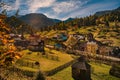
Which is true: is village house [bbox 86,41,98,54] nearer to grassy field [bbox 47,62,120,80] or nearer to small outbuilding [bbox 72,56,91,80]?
grassy field [bbox 47,62,120,80]

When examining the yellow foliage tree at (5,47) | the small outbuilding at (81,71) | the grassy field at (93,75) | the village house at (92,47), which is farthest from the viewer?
the village house at (92,47)

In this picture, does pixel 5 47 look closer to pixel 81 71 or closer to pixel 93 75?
pixel 81 71

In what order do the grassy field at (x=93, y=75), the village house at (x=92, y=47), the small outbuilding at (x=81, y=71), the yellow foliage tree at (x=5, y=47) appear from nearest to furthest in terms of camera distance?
the yellow foliage tree at (x=5, y=47), the grassy field at (x=93, y=75), the small outbuilding at (x=81, y=71), the village house at (x=92, y=47)

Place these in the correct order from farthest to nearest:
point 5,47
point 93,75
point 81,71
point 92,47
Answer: point 92,47 < point 93,75 < point 81,71 < point 5,47

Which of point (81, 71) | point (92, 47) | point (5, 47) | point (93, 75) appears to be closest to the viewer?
point (5, 47)

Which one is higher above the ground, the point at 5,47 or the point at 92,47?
the point at 5,47

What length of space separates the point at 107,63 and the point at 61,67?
2472 cm

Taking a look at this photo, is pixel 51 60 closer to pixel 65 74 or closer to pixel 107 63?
pixel 65 74

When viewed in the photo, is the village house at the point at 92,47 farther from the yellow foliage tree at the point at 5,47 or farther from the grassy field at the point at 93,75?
the yellow foliage tree at the point at 5,47

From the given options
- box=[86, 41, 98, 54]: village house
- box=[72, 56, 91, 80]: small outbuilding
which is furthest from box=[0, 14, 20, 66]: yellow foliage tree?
box=[86, 41, 98, 54]: village house

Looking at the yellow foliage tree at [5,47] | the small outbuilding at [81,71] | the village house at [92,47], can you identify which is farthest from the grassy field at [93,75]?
the village house at [92,47]

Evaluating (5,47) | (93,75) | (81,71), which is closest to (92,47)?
(93,75)

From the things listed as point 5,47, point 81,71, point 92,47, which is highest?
point 5,47

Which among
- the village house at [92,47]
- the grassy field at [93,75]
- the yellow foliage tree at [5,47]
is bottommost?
the grassy field at [93,75]
